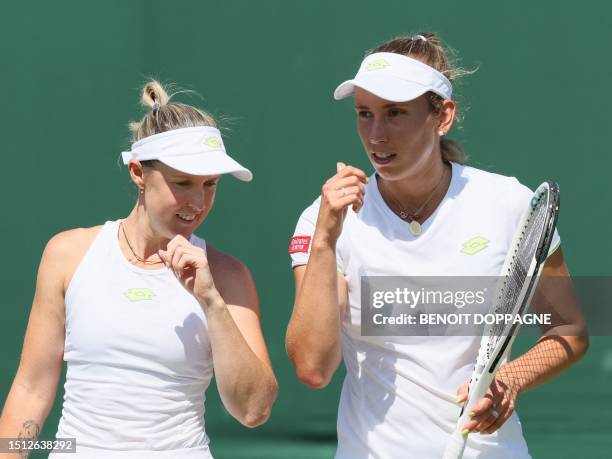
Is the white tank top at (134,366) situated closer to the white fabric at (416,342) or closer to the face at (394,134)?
the white fabric at (416,342)

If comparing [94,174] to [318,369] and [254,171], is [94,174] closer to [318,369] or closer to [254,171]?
[254,171]

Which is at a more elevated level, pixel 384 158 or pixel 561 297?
pixel 384 158

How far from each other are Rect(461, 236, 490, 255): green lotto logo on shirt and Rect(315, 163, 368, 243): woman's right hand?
27cm

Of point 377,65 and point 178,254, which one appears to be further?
point 377,65

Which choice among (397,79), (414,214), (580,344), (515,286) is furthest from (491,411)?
(397,79)

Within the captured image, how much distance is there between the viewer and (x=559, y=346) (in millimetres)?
2736

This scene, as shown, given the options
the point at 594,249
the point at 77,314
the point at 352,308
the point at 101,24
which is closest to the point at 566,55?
the point at 594,249

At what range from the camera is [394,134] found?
8.80 ft

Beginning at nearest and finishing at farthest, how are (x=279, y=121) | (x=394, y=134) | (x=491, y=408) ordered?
(x=491, y=408), (x=394, y=134), (x=279, y=121)

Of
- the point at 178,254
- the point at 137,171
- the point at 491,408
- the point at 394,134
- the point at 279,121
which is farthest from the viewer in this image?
the point at 279,121

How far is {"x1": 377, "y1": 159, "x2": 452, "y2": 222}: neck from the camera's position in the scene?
277 cm

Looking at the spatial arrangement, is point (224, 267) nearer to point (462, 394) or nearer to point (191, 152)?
point (191, 152)

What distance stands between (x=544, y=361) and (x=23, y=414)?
1.12 meters

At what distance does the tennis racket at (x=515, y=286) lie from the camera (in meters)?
2.36
